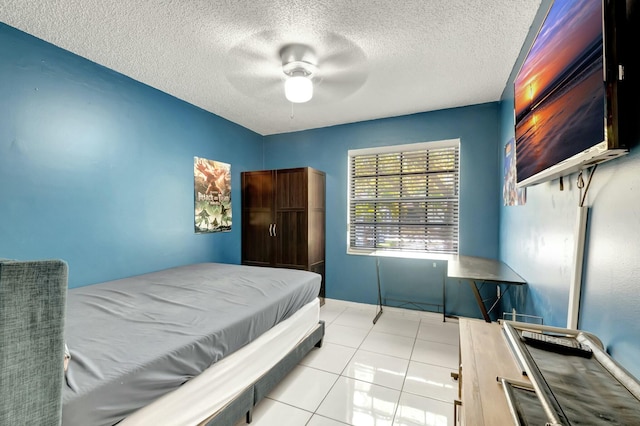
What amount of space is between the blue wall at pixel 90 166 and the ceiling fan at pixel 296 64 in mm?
1070

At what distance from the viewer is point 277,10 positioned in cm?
→ 177

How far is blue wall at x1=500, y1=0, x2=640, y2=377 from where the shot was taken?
2.73ft

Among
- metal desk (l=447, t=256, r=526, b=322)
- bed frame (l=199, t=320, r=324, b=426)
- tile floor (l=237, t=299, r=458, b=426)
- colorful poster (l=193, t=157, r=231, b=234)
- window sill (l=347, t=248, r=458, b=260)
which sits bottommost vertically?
tile floor (l=237, t=299, r=458, b=426)

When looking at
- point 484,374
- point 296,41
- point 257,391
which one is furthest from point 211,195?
point 484,374

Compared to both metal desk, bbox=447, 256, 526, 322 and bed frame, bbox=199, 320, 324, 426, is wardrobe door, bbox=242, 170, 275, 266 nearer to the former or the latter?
bed frame, bbox=199, 320, 324, 426

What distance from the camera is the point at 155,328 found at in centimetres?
148

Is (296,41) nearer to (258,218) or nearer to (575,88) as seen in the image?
(575,88)

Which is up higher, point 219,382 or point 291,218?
point 291,218

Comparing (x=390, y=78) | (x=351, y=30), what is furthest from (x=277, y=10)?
(x=390, y=78)

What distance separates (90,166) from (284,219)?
222 centimetres

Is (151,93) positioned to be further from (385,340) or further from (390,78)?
(385,340)

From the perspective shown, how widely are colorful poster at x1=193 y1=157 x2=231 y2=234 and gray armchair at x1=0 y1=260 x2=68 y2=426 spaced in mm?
2727

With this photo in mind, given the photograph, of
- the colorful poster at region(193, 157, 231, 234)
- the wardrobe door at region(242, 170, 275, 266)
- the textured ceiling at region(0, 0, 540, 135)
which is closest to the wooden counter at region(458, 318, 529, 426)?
the textured ceiling at region(0, 0, 540, 135)

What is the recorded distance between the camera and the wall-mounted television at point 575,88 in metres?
0.78
